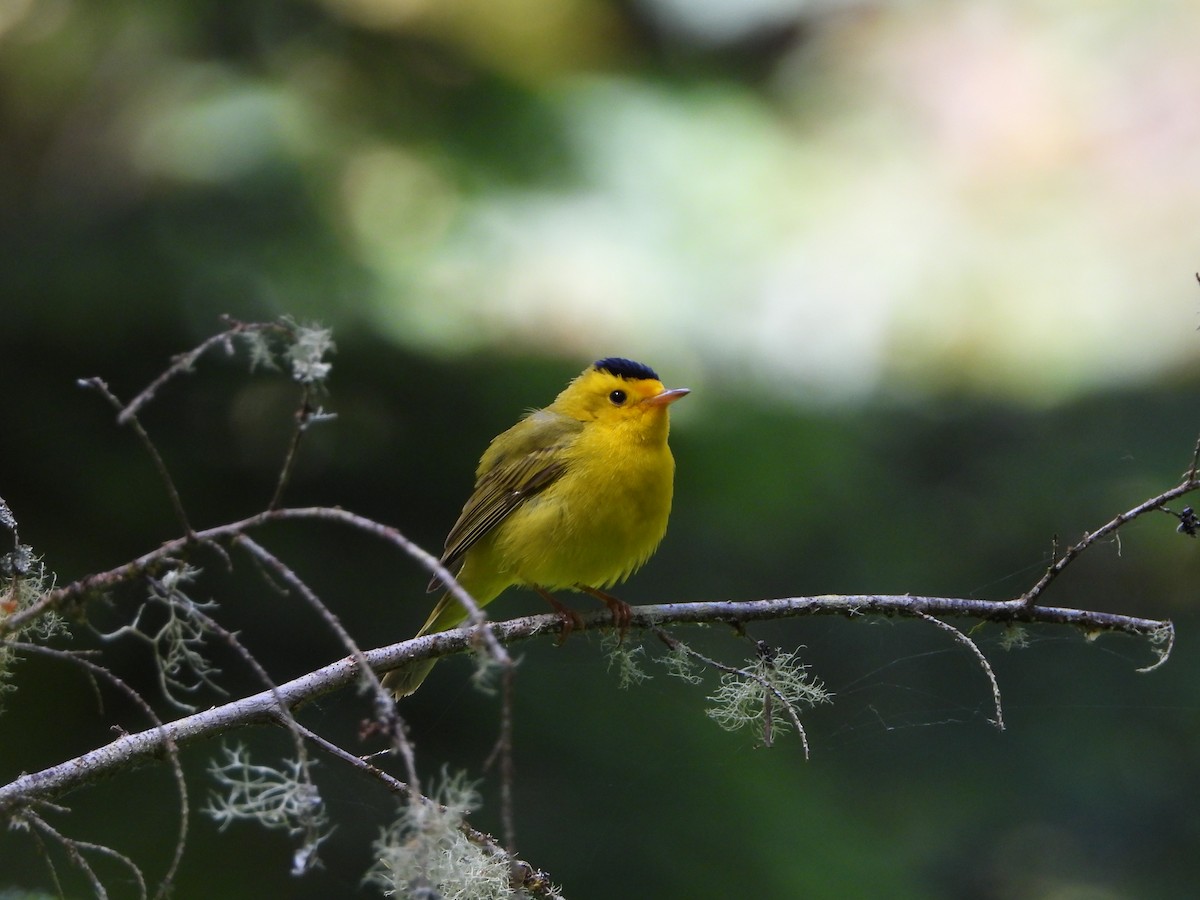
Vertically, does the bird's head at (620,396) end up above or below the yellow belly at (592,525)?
above

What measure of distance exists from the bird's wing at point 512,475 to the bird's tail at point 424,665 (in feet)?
0.23

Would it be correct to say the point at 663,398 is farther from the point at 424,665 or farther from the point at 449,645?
the point at 449,645

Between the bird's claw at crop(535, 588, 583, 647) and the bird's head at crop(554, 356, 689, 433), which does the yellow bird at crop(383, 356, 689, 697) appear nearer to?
the bird's head at crop(554, 356, 689, 433)

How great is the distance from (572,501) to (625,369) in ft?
2.18

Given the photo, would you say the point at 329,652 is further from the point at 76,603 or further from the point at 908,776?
the point at 76,603

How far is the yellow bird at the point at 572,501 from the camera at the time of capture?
3.45 metres

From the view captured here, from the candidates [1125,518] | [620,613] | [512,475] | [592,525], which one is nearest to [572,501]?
[592,525]

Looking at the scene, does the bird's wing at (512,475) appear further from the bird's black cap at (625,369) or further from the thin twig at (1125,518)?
the thin twig at (1125,518)

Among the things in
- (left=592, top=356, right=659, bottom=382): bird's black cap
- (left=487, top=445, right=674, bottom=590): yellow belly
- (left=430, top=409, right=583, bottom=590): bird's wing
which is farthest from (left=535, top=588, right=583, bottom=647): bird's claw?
(left=592, top=356, right=659, bottom=382): bird's black cap

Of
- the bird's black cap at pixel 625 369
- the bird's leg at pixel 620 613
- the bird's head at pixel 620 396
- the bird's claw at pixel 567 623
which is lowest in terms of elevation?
the bird's claw at pixel 567 623

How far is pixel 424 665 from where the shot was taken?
10.9 ft

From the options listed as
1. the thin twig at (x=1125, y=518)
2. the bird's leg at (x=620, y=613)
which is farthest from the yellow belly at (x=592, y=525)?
the thin twig at (x=1125, y=518)

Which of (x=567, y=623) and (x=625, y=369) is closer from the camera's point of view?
(x=567, y=623)

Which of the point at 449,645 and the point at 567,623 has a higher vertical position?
the point at 449,645
